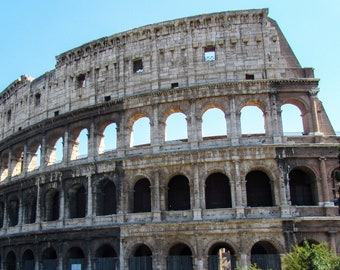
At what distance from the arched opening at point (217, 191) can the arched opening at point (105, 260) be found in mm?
5641

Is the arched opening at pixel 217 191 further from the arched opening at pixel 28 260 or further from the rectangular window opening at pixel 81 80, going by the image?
the arched opening at pixel 28 260

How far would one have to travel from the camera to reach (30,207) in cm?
2589

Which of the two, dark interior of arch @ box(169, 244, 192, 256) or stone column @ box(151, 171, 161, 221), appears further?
dark interior of arch @ box(169, 244, 192, 256)

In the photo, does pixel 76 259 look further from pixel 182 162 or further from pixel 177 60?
pixel 177 60

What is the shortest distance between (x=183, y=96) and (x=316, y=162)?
753cm

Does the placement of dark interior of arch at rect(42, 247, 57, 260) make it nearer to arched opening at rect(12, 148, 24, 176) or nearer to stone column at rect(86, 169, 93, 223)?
stone column at rect(86, 169, 93, 223)

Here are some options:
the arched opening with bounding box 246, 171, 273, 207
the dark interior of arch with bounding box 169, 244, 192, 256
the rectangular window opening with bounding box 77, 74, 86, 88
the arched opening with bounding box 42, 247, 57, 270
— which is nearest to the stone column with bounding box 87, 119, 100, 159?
the rectangular window opening with bounding box 77, 74, 86, 88

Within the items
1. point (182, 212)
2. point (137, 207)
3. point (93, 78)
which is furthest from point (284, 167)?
point (93, 78)

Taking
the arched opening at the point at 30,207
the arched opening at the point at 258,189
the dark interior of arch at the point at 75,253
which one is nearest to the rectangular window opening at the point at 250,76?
the arched opening at the point at 258,189

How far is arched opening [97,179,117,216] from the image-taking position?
882 inches

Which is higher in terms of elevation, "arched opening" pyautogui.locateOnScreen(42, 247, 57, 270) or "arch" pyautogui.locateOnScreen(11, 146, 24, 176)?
"arch" pyautogui.locateOnScreen(11, 146, 24, 176)

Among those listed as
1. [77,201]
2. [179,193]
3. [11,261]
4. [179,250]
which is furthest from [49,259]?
[179,193]

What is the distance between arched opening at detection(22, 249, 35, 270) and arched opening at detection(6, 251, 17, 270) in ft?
5.35

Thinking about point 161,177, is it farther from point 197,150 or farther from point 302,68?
point 302,68
